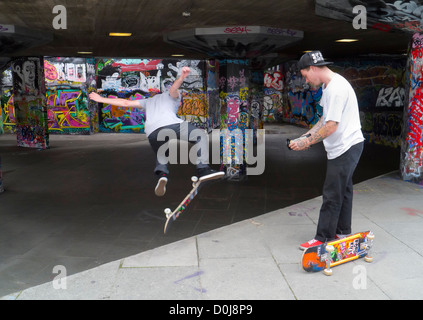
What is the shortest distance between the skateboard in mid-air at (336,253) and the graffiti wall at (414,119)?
5311 mm

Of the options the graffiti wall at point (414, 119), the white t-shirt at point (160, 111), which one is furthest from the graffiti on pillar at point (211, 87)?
the white t-shirt at point (160, 111)

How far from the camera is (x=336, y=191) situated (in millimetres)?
4574

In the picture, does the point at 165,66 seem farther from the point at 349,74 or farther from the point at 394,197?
the point at 394,197

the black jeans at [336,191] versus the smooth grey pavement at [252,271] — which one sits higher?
the black jeans at [336,191]

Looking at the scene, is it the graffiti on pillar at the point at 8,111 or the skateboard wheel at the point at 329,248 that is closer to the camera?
the skateboard wheel at the point at 329,248

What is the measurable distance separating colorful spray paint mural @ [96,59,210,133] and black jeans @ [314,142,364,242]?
19136mm

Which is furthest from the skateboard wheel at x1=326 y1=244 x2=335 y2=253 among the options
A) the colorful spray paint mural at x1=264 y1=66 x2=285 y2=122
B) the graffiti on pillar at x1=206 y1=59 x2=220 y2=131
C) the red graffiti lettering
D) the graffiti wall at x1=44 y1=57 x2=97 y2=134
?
the colorful spray paint mural at x1=264 y1=66 x2=285 y2=122

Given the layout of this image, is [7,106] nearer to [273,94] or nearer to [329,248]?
[273,94]

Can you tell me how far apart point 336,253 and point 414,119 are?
5.90 metres

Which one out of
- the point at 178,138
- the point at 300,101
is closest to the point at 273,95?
the point at 300,101

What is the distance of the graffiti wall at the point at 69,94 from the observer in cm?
2281

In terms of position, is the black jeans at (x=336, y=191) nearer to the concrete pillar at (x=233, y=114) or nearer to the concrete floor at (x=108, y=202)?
the concrete floor at (x=108, y=202)

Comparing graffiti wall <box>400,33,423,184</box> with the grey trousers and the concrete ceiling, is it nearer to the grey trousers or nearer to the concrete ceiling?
the concrete ceiling

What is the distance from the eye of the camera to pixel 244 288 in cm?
399
